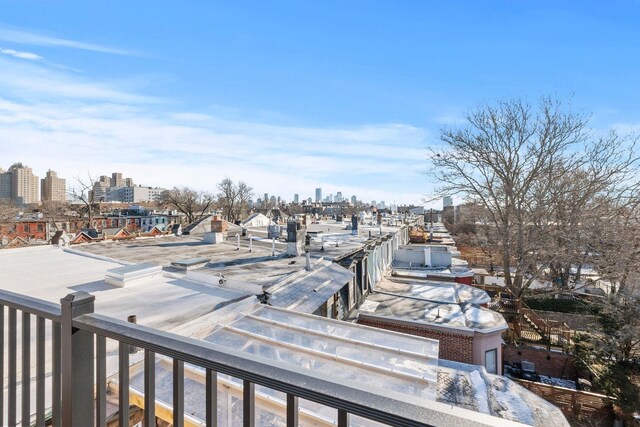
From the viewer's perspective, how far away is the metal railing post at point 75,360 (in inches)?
56.4

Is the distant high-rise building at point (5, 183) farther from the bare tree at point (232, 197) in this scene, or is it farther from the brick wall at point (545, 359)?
the brick wall at point (545, 359)

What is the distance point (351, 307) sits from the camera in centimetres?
986

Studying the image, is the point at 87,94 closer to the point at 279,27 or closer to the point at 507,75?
the point at 279,27

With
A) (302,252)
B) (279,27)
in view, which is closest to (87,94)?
(279,27)

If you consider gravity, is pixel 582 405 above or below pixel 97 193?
below

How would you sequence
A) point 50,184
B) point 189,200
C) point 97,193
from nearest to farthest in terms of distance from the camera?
1. point 97,193
2. point 189,200
3. point 50,184

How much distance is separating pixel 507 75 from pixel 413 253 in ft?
35.0

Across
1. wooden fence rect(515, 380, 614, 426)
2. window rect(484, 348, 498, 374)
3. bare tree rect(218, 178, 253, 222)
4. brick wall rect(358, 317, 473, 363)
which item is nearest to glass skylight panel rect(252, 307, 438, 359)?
brick wall rect(358, 317, 473, 363)

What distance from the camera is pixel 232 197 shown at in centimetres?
4228

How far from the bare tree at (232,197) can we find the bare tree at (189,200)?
1.80 metres

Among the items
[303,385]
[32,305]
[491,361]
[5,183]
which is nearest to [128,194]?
[5,183]

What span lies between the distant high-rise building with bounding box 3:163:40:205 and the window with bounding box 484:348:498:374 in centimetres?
8174

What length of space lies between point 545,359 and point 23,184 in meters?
89.0

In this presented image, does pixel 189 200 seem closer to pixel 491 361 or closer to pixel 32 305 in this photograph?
pixel 491 361
